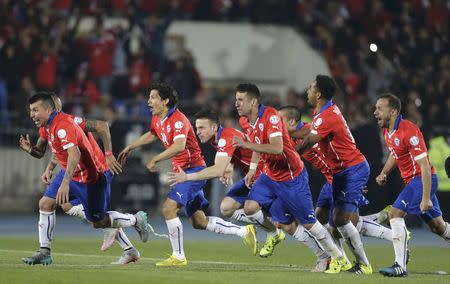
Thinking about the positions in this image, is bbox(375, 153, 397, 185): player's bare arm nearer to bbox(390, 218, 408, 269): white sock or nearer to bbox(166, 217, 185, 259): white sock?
bbox(390, 218, 408, 269): white sock

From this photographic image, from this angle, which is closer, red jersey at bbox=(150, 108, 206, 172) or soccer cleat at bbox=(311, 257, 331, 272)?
soccer cleat at bbox=(311, 257, 331, 272)

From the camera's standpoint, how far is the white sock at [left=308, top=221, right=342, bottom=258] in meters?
14.6

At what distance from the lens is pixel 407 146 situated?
14.7m

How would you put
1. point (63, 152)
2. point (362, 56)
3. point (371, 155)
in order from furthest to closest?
1. point (362, 56)
2. point (371, 155)
3. point (63, 152)

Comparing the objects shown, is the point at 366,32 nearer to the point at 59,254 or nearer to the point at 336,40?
the point at 336,40

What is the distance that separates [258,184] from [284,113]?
63.2 inches

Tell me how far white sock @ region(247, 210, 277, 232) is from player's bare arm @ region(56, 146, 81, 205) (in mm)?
3271

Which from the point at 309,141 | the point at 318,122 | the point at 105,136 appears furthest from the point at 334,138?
the point at 105,136

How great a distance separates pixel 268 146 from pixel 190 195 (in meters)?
1.76

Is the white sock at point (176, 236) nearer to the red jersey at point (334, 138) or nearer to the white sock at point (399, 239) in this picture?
the red jersey at point (334, 138)

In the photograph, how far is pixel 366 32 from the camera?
1276 inches

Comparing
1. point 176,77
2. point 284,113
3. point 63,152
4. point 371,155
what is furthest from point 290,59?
point 63,152

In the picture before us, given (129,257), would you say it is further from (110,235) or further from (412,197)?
(412,197)

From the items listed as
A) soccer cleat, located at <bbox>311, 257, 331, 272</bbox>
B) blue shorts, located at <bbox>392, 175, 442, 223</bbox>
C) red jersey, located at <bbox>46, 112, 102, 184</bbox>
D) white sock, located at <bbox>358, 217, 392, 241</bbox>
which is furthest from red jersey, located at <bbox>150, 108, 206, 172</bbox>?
blue shorts, located at <bbox>392, 175, 442, 223</bbox>
